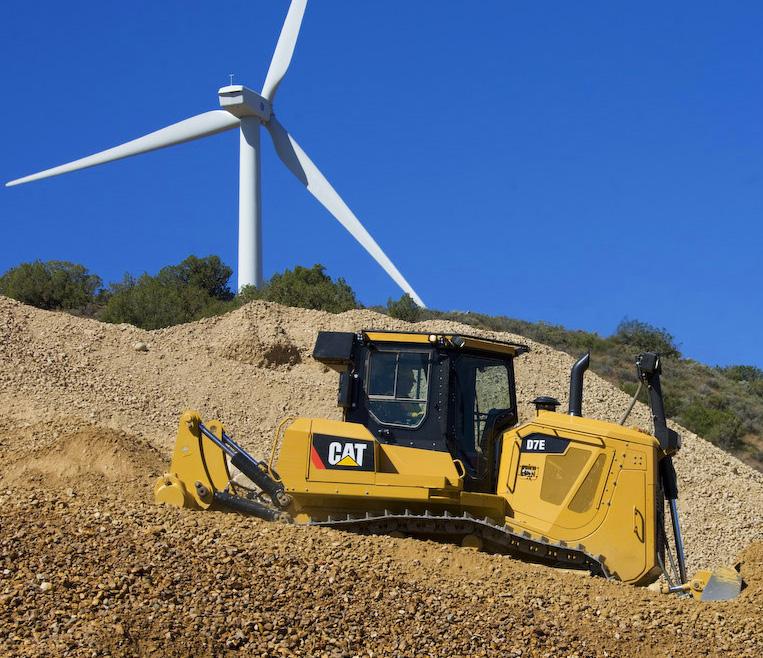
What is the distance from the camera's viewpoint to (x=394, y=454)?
951cm

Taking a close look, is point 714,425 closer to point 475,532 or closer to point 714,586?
point 714,586

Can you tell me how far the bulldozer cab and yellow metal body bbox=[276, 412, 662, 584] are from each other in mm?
183

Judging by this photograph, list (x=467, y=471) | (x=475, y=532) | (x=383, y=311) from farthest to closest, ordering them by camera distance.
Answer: (x=383, y=311) → (x=467, y=471) → (x=475, y=532)

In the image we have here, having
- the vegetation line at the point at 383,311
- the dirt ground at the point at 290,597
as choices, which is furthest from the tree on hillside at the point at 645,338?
the dirt ground at the point at 290,597

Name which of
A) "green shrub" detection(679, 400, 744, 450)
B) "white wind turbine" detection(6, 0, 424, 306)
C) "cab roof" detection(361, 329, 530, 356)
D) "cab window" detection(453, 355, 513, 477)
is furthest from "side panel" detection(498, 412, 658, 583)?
"white wind turbine" detection(6, 0, 424, 306)

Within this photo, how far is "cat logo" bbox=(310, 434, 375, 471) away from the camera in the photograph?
30.8ft

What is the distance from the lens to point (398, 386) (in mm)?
9734

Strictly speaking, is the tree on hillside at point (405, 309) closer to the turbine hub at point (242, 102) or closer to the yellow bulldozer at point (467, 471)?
the turbine hub at point (242, 102)

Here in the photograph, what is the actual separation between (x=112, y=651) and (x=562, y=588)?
364 cm

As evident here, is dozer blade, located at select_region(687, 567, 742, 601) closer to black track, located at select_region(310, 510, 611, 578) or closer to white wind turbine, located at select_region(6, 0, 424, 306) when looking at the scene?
black track, located at select_region(310, 510, 611, 578)

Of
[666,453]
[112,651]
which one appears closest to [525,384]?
[666,453]

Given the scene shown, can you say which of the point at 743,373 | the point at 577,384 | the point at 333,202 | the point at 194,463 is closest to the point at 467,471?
the point at 577,384

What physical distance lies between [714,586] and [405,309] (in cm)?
2292

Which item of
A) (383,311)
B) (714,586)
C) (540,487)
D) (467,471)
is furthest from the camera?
(383,311)
